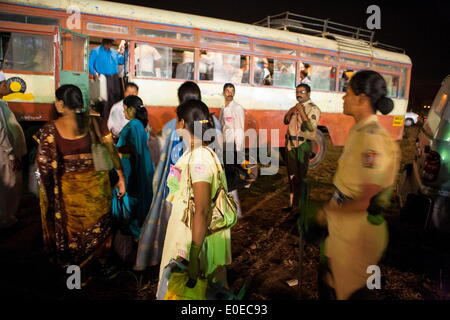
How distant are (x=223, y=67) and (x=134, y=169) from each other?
15.0 ft

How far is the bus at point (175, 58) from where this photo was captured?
19.4 ft

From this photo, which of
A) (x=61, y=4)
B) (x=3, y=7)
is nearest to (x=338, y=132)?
(x=61, y=4)

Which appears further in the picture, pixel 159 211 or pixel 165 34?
pixel 165 34

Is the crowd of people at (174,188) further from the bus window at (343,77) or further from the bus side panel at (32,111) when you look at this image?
the bus window at (343,77)

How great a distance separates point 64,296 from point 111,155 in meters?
1.30

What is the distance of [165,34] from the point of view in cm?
696

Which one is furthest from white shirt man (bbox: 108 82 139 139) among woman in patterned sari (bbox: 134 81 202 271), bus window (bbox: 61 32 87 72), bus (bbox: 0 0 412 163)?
woman in patterned sari (bbox: 134 81 202 271)

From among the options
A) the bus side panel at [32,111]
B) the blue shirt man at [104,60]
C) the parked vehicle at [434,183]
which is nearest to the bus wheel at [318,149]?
the blue shirt man at [104,60]

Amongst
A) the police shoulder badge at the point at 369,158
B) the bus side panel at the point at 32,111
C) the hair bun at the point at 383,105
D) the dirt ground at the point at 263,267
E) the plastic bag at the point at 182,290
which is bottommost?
the dirt ground at the point at 263,267

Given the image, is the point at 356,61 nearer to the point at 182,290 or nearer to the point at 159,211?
the point at 159,211

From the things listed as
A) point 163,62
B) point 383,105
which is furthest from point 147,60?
point 383,105

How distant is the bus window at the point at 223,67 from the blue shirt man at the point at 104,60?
5.54ft

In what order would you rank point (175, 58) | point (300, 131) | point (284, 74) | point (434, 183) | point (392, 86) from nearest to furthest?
point (434, 183), point (300, 131), point (175, 58), point (284, 74), point (392, 86)
